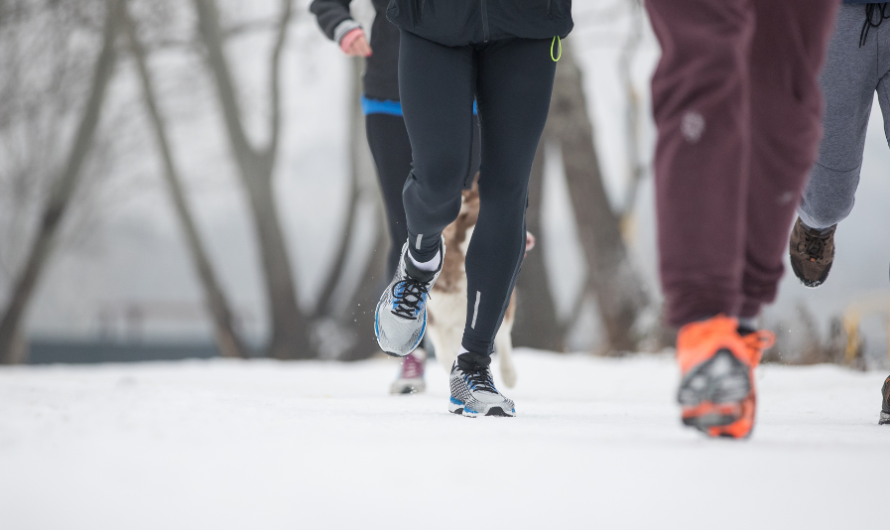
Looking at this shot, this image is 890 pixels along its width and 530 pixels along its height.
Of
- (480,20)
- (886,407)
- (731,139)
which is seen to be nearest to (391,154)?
(480,20)

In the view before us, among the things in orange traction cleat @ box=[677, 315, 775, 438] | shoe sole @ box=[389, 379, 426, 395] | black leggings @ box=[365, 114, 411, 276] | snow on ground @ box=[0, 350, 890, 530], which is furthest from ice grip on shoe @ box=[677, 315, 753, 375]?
shoe sole @ box=[389, 379, 426, 395]

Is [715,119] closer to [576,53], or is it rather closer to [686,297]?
[686,297]

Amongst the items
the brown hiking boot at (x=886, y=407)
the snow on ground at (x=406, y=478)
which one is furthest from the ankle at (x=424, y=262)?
the brown hiking boot at (x=886, y=407)

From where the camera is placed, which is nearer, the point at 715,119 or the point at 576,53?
the point at 715,119

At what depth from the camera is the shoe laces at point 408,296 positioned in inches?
78.8

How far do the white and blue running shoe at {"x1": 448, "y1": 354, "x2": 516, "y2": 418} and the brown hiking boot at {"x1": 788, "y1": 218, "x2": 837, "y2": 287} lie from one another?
1.30m

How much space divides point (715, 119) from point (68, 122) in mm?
8846

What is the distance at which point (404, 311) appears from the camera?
Result: 6.56ft

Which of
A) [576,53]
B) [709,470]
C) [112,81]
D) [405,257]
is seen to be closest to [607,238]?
[576,53]

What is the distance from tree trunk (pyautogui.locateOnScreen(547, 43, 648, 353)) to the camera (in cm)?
584

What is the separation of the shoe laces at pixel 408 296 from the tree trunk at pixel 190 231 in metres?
6.56

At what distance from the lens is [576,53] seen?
6684 mm

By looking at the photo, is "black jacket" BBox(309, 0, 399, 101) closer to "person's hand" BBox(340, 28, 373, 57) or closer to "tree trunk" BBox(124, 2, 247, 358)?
"person's hand" BBox(340, 28, 373, 57)

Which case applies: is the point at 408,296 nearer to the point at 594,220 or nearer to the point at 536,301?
the point at 594,220
